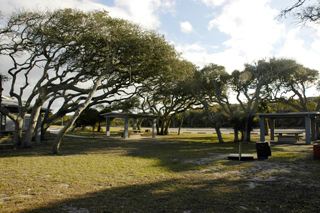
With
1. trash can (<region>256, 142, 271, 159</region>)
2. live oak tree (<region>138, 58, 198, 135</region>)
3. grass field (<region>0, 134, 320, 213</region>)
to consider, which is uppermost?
live oak tree (<region>138, 58, 198, 135</region>)

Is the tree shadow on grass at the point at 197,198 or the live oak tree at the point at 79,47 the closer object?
the tree shadow on grass at the point at 197,198

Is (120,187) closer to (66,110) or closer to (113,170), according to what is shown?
(113,170)

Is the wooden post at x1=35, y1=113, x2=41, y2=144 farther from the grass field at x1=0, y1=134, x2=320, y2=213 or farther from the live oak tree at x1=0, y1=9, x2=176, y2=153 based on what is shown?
the grass field at x1=0, y1=134, x2=320, y2=213

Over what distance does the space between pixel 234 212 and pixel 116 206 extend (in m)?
2.08

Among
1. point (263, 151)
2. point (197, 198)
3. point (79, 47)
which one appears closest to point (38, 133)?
point (79, 47)

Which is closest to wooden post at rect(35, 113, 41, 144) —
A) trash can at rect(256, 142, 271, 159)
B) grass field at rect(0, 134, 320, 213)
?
grass field at rect(0, 134, 320, 213)

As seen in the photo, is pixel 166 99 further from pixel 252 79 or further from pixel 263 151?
pixel 263 151

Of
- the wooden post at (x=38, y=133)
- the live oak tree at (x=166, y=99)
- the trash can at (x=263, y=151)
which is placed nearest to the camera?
the trash can at (x=263, y=151)

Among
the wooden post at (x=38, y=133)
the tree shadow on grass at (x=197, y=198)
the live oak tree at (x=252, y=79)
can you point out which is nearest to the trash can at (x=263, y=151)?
the tree shadow on grass at (x=197, y=198)

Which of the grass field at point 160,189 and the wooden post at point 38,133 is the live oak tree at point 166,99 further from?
the grass field at point 160,189

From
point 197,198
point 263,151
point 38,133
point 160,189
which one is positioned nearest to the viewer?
point 197,198

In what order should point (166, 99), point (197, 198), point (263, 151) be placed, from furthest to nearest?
point (166, 99), point (263, 151), point (197, 198)

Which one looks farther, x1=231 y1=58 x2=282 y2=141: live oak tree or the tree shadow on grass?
x1=231 y1=58 x2=282 y2=141: live oak tree

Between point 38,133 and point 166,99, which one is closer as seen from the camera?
point 38,133
